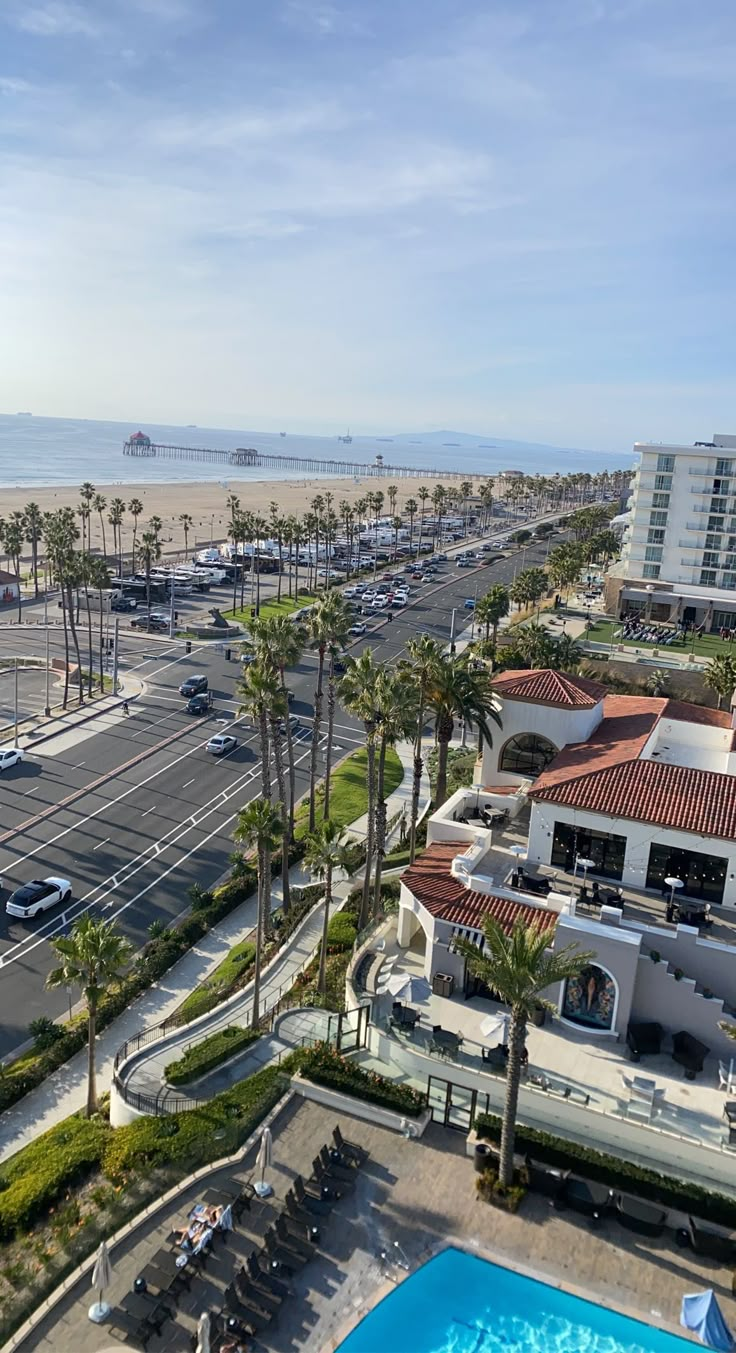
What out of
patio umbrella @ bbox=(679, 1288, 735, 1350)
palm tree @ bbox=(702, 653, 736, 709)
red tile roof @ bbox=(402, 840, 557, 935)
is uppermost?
palm tree @ bbox=(702, 653, 736, 709)

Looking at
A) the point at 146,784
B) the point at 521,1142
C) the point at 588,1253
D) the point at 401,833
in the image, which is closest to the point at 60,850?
the point at 146,784

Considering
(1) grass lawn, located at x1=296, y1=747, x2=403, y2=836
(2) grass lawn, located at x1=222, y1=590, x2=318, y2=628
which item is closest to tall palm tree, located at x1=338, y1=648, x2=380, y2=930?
(1) grass lawn, located at x1=296, y1=747, x2=403, y2=836

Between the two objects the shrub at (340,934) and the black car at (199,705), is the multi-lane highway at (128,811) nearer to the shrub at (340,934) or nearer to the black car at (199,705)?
the black car at (199,705)

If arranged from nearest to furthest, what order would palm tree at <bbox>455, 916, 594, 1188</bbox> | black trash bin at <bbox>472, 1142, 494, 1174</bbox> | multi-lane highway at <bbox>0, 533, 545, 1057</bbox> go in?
palm tree at <bbox>455, 916, 594, 1188</bbox>
black trash bin at <bbox>472, 1142, 494, 1174</bbox>
multi-lane highway at <bbox>0, 533, 545, 1057</bbox>

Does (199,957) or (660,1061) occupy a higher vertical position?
(660,1061)

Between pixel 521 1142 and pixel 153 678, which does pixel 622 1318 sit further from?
pixel 153 678

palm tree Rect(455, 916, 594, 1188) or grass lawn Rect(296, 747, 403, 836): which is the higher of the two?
palm tree Rect(455, 916, 594, 1188)

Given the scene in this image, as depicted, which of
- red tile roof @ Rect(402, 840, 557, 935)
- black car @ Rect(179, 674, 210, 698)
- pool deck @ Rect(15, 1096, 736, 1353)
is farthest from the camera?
black car @ Rect(179, 674, 210, 698)

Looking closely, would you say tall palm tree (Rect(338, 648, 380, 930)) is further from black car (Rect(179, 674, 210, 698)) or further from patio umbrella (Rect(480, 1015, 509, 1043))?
black car (Rect(179, 674, 210, 698))

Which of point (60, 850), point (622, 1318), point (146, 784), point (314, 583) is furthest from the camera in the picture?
point (314, 583)
